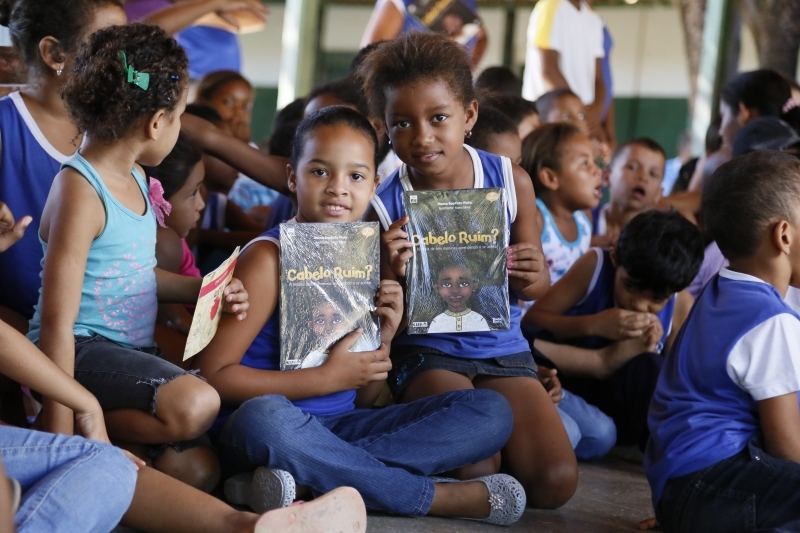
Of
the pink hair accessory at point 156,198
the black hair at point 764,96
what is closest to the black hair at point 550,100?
the black hair at point 764,96

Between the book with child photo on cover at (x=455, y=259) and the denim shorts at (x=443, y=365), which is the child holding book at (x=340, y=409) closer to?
the book with child photo on cover at (x=455, y=259)

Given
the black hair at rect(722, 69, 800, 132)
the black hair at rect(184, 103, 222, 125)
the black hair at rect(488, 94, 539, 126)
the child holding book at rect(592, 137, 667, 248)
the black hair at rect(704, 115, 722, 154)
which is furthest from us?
the black hair at rect(704, 115, 722, 154)

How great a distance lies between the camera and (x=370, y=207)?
2.70 m

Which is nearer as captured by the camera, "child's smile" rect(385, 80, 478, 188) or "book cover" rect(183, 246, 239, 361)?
"book cover" rect(183, 246, 239, 361)

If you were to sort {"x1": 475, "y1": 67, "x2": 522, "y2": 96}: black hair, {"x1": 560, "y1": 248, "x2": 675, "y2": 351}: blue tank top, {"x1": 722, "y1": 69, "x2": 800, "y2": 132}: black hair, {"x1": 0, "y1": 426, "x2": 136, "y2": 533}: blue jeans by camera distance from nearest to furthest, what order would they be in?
1. {"x1": 0, "y1": 426, "x2": 136, "y2": 533}: blue jeans
2. {"x1": 560, "y1": 248, "x2": 675, "y2": 351}: blue tank top
3. {"x1": 722, "y1": 69, "x2": 800, "y2": 132}: black hair
4. {"x1": 475, "y1": 67, "x2": 522, "y2": 96}: black hair

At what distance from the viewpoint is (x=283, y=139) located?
3.71 m

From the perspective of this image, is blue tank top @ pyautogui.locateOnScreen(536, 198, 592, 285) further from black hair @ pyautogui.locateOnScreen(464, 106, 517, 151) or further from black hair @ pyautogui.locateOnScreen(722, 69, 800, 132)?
black hair @ pyautogui.locateOnScreen(722, 69, 800, 132)

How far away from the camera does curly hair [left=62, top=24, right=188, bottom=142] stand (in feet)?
7.28

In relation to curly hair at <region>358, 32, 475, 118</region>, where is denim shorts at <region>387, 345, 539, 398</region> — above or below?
below

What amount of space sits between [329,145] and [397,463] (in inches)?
32.1

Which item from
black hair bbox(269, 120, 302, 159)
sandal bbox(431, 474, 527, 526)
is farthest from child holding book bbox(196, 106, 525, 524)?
black hair bbox(269, 120, 302, 159)

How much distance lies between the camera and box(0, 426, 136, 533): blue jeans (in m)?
1.64

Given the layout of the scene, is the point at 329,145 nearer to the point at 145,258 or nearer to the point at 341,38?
the point at 145,258

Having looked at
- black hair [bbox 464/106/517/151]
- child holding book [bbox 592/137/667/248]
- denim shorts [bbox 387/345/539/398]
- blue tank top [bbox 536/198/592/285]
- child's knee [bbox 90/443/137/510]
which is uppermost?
black hair [bbox 464/106/517/151]
